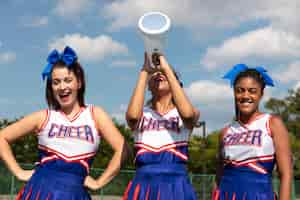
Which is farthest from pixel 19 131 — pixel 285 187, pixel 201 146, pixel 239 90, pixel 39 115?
pixel 201 146

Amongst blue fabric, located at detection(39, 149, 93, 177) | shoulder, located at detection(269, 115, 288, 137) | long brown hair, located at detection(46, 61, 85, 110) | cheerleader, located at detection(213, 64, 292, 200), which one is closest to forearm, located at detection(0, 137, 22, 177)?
blue fabric, located at detection(39, 149, 93, 177)

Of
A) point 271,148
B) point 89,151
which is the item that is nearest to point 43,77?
point 89,151

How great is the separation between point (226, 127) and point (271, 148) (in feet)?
1.94

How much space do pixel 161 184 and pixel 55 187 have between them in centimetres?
85

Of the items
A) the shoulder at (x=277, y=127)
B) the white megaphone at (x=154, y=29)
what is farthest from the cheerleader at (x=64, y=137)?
the shoulder at (x=277, y=127)

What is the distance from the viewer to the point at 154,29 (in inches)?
163

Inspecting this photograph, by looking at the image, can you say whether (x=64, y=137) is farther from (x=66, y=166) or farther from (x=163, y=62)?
(x=163, y=62)

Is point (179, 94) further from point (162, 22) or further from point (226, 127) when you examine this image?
point (226, 127)

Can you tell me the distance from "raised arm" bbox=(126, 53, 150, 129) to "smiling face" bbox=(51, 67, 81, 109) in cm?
48

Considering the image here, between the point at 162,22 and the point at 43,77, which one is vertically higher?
the point at 162,22

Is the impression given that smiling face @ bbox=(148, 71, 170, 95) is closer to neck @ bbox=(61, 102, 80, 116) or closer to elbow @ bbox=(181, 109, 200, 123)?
elbow @ bbox=(181, 109, 200, 123)

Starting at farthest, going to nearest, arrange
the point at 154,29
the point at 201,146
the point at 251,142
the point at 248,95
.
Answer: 1. the point at 201,146
2. the point at 248,95
3. the point at 251,142
4. the point at 154,29

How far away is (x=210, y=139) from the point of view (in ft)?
141

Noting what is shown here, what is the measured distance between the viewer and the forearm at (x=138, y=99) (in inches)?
176
